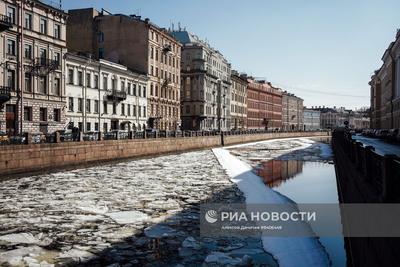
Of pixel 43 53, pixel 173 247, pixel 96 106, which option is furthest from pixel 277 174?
pixel 96 106

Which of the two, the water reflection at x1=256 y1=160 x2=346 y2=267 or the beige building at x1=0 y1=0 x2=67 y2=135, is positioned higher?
the beige building at x1=0 y1=0 x2=67 y2=135

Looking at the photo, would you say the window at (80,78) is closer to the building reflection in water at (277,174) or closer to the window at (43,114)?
the window at (43,114)

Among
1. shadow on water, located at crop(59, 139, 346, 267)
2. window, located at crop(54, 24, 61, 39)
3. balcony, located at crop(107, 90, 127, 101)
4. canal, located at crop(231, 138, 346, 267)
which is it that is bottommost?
canal, located at crop(231, 138, 346, 267)

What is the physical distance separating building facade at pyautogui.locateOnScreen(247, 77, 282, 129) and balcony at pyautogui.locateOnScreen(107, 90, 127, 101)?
67.7 metres

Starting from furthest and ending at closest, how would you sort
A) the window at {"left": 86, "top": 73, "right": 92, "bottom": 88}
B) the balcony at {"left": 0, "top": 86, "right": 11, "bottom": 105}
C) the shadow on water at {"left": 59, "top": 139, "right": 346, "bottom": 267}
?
the window at {"left": 86, "top": 73, "right": 92, "bottom": 88}
the balcony at {"left": 0, "top": 86, "right": 11, "bottom": 105}
the shadow on water at {"left": 59, "top": 139, "right": 346, "bottom": 267}

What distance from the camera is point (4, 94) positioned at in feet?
121

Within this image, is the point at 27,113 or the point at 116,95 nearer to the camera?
the point at 27,113

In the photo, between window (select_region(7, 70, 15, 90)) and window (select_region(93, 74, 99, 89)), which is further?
window (select_region(93, 74, 99, 89))

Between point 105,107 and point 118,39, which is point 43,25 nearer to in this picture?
point 105,107

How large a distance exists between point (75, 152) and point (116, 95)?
77.4 ft

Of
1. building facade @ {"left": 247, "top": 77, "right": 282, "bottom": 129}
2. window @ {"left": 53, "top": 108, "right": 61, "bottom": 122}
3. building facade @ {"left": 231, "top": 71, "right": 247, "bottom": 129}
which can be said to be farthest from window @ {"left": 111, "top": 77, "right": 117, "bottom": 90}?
building facade @ {"left": 247, "top": 77, "right": 282, "bottom": 129}

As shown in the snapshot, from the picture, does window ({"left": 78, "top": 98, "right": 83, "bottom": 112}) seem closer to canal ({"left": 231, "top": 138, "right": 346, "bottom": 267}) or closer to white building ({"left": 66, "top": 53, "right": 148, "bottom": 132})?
white building ({"left": 66, "top": 53, "right": 148, "bottom": 132})

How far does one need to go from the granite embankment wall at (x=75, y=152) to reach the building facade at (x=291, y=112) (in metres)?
108

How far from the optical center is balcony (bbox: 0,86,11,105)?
120 ft
